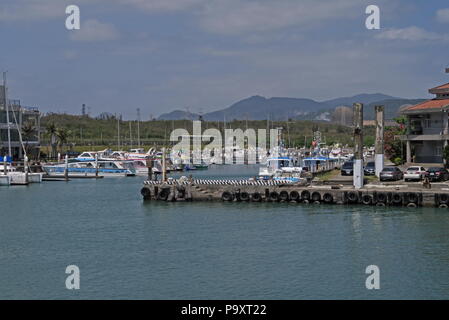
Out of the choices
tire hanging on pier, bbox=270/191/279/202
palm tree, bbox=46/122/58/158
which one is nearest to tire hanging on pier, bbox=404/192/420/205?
tire hanging on pier, bbox=270/191/279/202

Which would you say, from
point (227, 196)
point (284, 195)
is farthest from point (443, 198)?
point (227, 196)

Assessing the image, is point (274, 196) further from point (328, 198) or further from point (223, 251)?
point (223, 251)

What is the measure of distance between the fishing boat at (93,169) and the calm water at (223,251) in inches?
1486

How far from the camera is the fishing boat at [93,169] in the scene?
89.3m

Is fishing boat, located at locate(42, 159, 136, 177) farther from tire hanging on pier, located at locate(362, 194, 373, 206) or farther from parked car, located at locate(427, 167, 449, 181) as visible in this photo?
tire hanging on pier, located at locate(362, 194, 373, 206)

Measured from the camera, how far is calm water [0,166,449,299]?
26.0m

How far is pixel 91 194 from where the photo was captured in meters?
64.6

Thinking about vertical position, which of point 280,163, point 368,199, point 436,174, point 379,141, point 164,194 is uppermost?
point 379,141

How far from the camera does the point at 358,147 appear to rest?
5025 centimetres

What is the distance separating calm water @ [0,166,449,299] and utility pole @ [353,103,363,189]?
3.08 m

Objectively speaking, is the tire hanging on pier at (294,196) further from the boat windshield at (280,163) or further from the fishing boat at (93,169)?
the fishing boat at (93,169)

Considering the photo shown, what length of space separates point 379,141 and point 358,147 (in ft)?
29.9
